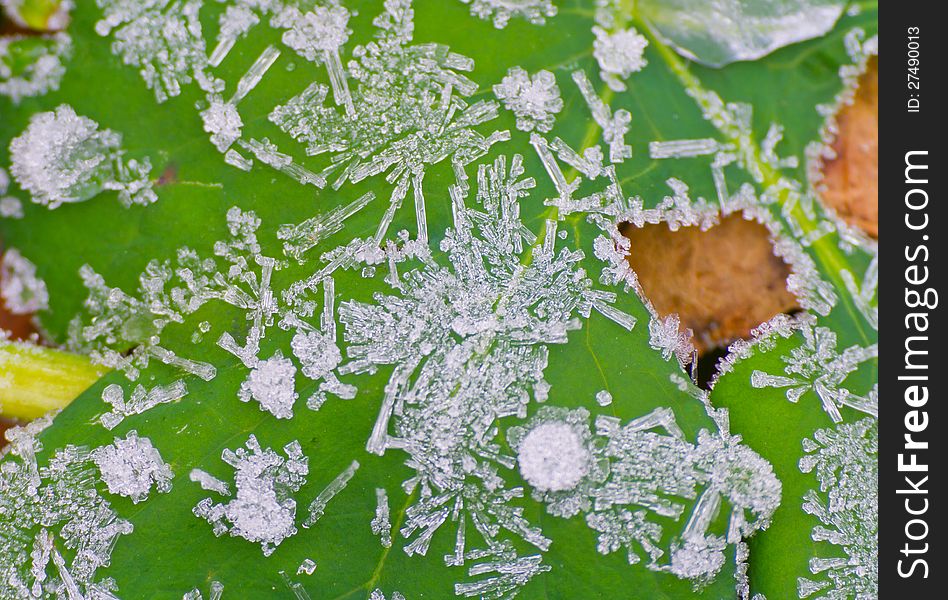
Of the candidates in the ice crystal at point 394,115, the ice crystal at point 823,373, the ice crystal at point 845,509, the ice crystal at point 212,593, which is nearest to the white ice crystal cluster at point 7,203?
the ice crystal at point 394,115

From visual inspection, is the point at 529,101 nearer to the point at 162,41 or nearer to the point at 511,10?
the point at 511,10

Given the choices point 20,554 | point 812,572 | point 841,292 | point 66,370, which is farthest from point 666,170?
point 20,554

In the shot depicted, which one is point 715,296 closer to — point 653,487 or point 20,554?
point 653,487

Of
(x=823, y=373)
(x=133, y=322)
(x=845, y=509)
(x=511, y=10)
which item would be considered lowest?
(x=845, y=509)

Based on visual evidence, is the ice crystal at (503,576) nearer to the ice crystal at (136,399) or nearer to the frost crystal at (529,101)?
the ice crystal at (136,399)

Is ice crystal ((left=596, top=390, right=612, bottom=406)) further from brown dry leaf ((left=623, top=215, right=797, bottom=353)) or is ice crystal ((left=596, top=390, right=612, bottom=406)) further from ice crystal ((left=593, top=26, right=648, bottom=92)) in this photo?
ice crystal ((left=593, top=26, right=648, bottom=92))

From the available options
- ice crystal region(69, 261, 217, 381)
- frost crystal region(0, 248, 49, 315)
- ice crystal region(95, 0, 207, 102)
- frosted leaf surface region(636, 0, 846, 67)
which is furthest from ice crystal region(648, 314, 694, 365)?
frost crystal region(0, 248, 49, 315)

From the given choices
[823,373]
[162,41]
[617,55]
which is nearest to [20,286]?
[162,41]
